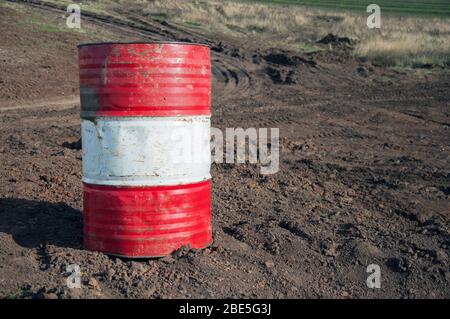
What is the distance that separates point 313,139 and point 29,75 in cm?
890

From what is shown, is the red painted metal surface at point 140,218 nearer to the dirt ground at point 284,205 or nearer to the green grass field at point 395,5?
the dirt ground at point 284,205

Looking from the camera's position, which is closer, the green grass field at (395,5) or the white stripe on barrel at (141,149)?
the white stripe on barrel at (141,149)

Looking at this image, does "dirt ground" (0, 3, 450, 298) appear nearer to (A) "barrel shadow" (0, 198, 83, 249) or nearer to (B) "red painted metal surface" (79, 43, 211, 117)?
(A) "barrel shadow" (0, 198, 83, 249)

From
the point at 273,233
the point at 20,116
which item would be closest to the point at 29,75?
the point at 20,116

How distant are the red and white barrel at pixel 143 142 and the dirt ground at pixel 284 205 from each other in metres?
0.25

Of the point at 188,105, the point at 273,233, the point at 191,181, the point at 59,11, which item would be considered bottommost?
the point at 273,233

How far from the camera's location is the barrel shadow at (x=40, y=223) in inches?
207

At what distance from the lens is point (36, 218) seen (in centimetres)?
571

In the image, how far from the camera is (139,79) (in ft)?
14.9

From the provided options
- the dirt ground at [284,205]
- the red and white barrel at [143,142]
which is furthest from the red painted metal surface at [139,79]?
the dirt ground at [284,205]

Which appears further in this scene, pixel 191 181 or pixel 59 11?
pixel 59 11

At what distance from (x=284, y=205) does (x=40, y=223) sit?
258cm

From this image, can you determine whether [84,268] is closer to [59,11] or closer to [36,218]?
[36,218]

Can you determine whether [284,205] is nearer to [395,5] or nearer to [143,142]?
[143,142]
